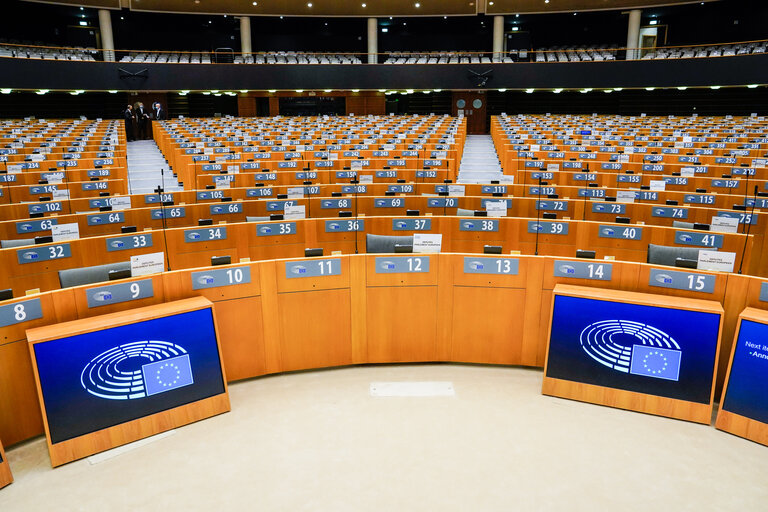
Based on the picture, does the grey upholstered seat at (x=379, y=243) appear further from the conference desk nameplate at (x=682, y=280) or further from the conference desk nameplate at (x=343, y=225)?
the conference desk nameplate at (x=682, y=280)

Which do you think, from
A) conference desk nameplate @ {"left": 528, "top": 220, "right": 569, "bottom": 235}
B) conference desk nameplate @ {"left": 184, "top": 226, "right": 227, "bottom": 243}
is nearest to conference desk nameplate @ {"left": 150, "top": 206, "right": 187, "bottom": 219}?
conference desk nameplate @ {"left": 184, "top": 226, "right": 227, "bottom": 243}

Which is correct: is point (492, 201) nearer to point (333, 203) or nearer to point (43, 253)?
point (333, 203)

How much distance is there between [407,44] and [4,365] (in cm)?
2969

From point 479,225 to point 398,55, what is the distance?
75.2ft

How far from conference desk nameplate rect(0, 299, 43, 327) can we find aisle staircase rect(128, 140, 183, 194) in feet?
24.2

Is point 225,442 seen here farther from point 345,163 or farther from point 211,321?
point 345,163

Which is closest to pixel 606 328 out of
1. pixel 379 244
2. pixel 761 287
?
pixel 761 287

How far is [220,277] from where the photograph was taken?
4.37 meters

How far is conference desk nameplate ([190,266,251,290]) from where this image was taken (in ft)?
14.1

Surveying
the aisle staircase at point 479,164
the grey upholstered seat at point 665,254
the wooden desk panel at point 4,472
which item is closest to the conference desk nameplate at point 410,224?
the grey upholstered seat at point 665,254

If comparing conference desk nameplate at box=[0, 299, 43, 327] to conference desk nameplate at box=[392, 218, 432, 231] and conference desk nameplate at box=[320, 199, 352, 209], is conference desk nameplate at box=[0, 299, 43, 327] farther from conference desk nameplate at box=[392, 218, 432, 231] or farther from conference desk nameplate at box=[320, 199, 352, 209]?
conference desk nameplate at box=[320, 199, 352, 209]

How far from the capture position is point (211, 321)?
409 cm

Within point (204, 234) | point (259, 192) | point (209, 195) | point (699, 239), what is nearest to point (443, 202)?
point (259, 192)

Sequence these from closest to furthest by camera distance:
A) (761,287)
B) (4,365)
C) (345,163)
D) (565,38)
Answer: (4,365) < (761,287) < (345,163) < (565,38)
